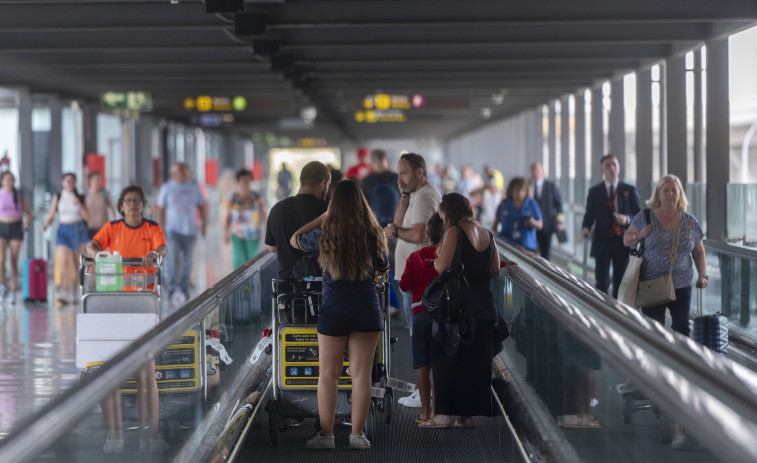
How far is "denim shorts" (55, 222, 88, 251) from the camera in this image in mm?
15141

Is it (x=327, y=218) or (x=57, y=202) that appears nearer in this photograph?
(x=327, y=218)

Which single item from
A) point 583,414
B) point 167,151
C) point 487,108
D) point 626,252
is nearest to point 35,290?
point 626,252

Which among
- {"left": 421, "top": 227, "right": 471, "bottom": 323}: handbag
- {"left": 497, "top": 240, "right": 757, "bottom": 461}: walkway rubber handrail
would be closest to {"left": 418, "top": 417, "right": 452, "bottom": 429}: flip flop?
{"left": 421, "top": 227, "right": 471, "bottom": 323}: handbag

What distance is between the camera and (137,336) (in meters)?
6.97

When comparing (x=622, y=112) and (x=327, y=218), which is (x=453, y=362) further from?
(x=622, y=112)

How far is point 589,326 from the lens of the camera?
14.5ft

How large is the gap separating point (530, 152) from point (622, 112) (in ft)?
41.2

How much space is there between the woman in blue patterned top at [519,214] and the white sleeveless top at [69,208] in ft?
19.9

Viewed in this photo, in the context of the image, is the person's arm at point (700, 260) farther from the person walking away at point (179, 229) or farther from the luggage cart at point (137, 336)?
the person walking away at point (179, 229)

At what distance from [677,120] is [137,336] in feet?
32.4

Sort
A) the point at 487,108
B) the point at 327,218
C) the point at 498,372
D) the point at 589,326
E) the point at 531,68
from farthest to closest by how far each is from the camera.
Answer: the point at 487,108, the point at 531,68, the point at 498,372, the point at 327,218, the point at 589,326

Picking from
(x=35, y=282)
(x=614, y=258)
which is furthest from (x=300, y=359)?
(x=35, y=282)

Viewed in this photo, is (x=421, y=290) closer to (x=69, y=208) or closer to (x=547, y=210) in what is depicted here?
(x=547, y=210)

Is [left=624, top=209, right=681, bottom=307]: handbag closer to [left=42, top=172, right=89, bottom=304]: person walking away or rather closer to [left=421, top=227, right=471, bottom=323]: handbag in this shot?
[left=421, top=227, right=471, bottom=323]: handbag
